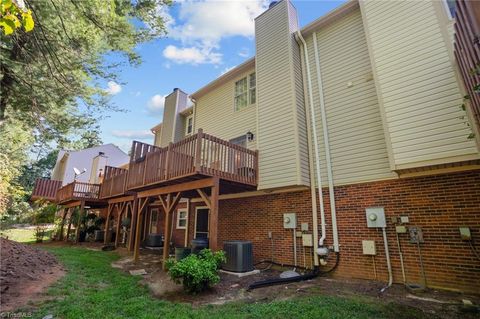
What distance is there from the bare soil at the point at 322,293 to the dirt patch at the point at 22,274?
2260 mm

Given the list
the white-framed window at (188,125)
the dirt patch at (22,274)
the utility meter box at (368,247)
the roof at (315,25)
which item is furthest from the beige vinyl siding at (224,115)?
the dirt patch at (22,274)

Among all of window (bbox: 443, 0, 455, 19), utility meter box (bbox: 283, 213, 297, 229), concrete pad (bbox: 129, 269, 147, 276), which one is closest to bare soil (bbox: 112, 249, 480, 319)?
concrete pad (bbox: 129, 269, 147, 276)

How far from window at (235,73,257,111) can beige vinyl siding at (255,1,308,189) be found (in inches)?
36.7

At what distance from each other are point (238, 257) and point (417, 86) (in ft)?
20.3

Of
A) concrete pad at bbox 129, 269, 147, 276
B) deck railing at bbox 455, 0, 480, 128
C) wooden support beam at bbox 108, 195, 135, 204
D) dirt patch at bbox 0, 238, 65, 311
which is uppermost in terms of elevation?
deck railing at bbox 455, 0, 480, 128

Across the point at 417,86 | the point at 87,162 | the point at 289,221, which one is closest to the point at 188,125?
the point at 289,221

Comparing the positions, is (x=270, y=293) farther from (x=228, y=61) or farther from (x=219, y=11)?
(x=228, y=61)

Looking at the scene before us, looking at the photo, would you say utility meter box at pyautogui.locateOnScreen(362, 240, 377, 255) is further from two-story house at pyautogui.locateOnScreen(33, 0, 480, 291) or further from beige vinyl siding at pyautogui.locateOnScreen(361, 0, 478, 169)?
beige vinyl siding at pyautogui.locateOnScreen(361, 0, 478, 169)

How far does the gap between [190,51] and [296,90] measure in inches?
201

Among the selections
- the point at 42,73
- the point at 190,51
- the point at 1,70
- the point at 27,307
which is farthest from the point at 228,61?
the point at 27,307

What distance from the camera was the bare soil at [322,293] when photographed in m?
4.45

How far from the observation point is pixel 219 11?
796 centimetres

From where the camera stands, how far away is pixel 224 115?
452 inches

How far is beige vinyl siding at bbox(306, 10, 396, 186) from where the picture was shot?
6867mm
